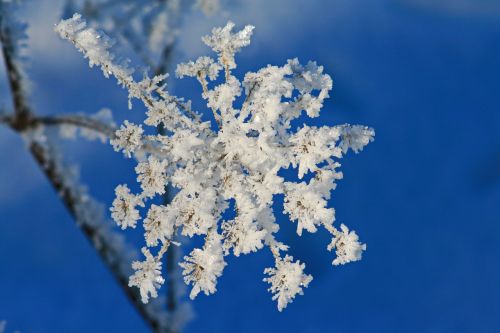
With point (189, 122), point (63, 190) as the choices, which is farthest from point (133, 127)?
point (63, 190)

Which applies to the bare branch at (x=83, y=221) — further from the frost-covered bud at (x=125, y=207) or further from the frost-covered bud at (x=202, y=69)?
the frost-covered bud at (x=202, y=69)

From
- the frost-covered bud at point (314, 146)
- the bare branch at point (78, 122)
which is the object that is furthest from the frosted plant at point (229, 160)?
the bare branch at point (78, 122)

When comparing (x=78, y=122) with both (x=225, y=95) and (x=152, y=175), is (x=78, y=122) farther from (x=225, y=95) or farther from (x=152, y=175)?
(x=225, y=95)

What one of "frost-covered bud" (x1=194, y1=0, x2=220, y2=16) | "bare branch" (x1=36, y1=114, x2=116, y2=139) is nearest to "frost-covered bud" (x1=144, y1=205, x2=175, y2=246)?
"bare branch" (x1=36, y1=114, x2=116, y2=139)

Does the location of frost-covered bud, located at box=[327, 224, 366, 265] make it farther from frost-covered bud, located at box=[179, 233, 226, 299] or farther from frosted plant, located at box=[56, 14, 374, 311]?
frost-covered bud, located at box=[179, 233, 226, 299]

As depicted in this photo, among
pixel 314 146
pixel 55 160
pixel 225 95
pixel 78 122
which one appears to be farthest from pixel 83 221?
pixel 314 146

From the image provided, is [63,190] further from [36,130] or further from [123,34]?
[123,34]

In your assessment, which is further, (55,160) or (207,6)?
(207,6)
